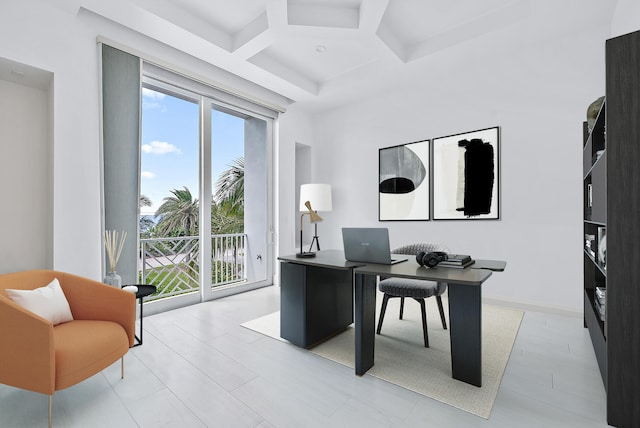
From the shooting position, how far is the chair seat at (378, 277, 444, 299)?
7.71 ft

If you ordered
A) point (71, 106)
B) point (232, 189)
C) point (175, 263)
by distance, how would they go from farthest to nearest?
point (232, 189), point (175, 263), point (71, 106)

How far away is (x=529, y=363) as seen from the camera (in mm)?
2111

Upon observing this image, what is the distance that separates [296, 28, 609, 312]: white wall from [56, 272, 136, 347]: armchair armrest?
330 centimetres

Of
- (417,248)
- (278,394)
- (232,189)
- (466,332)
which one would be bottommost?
(278,394)

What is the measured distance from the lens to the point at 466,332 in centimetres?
183

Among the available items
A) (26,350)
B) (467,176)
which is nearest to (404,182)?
(467,176)

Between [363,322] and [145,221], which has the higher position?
[145,221]

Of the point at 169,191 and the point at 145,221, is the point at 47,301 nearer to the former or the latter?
the point at 145,221

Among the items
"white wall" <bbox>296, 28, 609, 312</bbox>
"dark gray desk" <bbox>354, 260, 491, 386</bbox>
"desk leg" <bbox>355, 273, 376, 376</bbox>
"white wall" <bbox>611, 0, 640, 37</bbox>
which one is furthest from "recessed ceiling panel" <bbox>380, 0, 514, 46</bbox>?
"desk leg" <bbox>355, 273, 376, 376</bbox>

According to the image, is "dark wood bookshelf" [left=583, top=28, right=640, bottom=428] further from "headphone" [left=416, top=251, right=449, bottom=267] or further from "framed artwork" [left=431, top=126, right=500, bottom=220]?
"framed artwork" [left=431, top=126, right=500, bottom=220]

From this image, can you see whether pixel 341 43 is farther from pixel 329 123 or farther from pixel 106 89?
pixel 106 89

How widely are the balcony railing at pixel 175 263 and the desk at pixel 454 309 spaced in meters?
2.46

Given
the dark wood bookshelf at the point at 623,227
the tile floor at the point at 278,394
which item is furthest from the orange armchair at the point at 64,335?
the dark wood bookshelf at the point at 623,227

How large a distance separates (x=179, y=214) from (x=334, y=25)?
269cm
